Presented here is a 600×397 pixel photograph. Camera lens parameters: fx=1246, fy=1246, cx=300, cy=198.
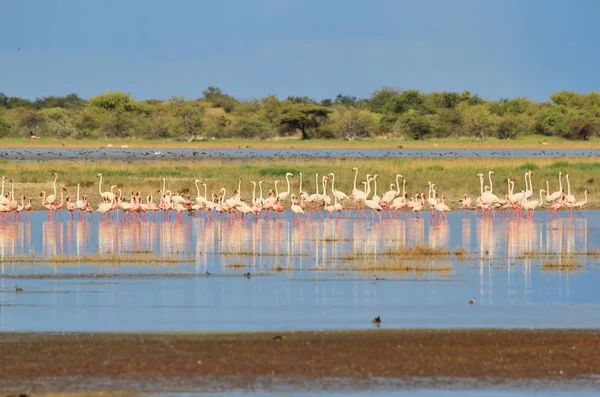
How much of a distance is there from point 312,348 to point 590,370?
290 cm

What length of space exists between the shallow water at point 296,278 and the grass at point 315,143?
193 ft

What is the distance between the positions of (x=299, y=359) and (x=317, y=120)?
90458mm

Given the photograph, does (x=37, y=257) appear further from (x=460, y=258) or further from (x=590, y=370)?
(x=590, y=370)

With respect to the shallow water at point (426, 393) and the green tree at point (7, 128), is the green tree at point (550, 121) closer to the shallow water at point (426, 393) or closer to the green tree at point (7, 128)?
the green tree at point (7, 128)

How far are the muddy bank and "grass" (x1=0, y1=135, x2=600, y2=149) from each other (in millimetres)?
72942

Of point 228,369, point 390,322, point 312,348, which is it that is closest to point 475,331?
point 390,322

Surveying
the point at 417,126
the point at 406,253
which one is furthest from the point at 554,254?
the point at 417,126

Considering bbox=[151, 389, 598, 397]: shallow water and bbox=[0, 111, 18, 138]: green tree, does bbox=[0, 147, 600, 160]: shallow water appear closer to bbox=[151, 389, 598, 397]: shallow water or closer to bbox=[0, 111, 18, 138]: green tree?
bbox=[0, 111, 18, 138]: green tree

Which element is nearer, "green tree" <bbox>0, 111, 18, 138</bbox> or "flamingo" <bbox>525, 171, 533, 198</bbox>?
"flamingo" <bbox>525, 171, 533, 198</bbox>

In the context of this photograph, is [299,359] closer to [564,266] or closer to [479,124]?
[564,266]

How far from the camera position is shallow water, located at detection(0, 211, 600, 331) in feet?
50.6

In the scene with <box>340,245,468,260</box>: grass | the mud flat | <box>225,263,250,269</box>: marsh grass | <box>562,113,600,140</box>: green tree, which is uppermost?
<box>562,113,600,140</box>: green tree

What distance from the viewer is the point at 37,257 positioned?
2186 cm

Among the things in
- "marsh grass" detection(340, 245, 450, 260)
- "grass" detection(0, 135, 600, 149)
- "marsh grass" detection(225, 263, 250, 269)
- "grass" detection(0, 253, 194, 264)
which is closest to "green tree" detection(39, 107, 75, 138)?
"grass" detection(0, 135, 600, 149)
